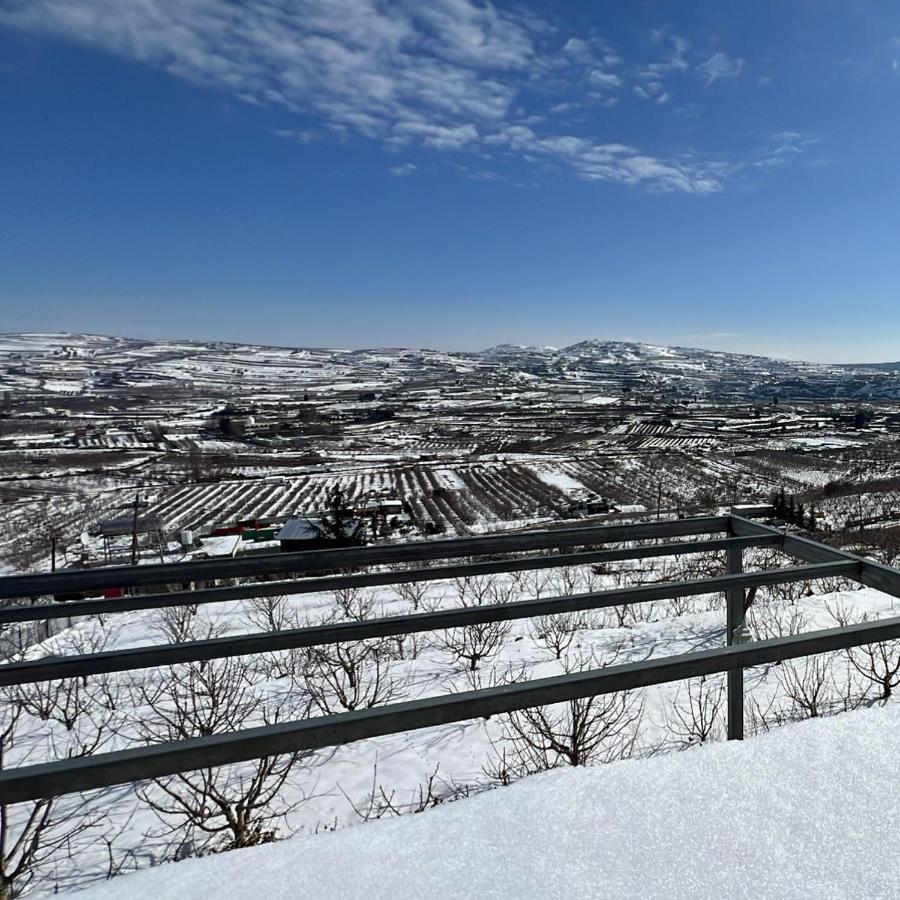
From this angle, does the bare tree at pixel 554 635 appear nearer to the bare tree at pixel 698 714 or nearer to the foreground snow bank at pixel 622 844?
the bare tree at pixel 698 714

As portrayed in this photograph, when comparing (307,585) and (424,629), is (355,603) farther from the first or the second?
(424,629)

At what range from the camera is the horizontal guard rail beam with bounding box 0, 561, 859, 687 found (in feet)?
5.13

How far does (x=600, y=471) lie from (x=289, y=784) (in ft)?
139

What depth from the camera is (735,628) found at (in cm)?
282

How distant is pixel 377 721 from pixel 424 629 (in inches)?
24.6

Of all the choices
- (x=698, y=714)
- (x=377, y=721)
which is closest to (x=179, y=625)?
(x=698, y=714)


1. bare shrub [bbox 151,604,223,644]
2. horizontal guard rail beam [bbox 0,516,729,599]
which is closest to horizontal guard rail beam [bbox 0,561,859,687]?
horizontal guard rail beam [bbox 0,516,729,599]

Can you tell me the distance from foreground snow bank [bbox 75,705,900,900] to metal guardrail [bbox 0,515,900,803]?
290 mm

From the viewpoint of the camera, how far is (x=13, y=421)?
243 ft

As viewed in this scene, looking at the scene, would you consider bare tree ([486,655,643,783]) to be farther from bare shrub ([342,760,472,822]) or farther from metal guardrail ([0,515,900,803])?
metal guardrail ([0,515,900,803])

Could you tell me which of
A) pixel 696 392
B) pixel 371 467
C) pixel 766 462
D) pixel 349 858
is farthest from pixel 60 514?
pixel 696 392

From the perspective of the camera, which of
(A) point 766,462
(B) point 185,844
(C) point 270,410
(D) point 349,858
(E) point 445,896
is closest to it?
(E) point 445,896

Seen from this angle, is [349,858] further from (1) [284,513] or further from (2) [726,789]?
(1) [284,513]

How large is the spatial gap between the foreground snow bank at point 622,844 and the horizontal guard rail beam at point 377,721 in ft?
0.97
